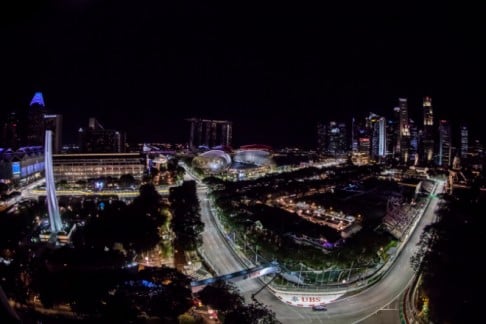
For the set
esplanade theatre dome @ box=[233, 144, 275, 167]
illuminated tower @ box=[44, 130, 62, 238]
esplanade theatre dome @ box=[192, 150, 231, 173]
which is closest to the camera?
illuminated tower @ box=[44, 130, 62, 238]

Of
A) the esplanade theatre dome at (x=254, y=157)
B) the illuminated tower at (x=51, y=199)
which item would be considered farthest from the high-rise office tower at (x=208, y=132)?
the illuminated tower at (x=51, y=199)

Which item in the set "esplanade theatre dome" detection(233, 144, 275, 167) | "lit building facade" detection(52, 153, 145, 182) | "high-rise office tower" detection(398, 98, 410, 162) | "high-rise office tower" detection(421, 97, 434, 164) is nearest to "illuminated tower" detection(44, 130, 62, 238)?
"lit building facade" detection(52, 153, 145, 182)

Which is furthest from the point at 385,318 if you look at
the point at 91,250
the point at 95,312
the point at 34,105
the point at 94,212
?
the point at 34,105

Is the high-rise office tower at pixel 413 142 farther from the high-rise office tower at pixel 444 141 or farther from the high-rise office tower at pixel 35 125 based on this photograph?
the high-rise office tower at pixel 35 125

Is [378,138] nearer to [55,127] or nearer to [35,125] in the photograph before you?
[55,127]

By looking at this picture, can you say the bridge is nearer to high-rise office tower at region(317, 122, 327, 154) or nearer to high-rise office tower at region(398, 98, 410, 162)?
high-rise office tower at region(398, 98, 410, 162)

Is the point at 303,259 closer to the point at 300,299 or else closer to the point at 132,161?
the point at 300,299
